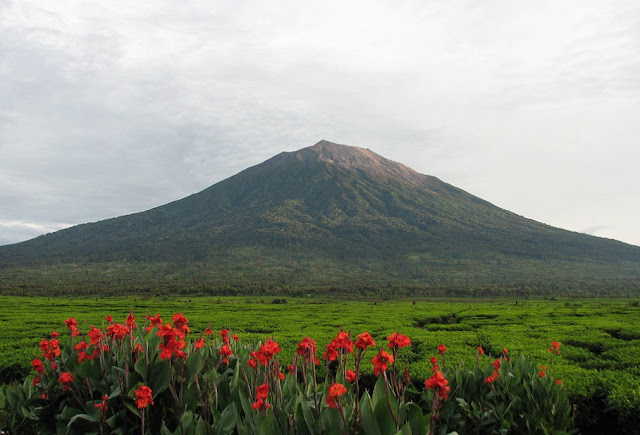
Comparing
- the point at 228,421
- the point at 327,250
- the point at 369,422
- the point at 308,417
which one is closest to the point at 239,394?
the point at 228,421

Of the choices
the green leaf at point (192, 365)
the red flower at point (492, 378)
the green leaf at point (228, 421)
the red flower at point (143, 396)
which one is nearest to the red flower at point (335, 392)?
the green leaf at point (228, 421)

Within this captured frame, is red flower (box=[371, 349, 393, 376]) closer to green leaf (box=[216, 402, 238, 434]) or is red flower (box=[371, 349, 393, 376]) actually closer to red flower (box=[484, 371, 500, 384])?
green leaf (box=[216, 402, 238, 434])

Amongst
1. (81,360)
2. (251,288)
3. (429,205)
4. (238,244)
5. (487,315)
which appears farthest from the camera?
(429,205)

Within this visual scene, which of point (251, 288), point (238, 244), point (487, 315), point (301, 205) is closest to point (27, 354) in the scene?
point (487, 315)

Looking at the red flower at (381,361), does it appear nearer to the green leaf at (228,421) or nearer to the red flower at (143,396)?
the green leaf at (228,421)

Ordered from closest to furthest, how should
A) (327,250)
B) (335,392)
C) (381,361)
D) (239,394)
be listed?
(335,392)
(381,361)
(239,394)
(327,250)

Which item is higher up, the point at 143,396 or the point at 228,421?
the point at 143,396

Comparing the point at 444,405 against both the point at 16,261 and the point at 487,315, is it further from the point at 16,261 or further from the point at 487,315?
the point at 16,261

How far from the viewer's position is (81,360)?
14.0ft

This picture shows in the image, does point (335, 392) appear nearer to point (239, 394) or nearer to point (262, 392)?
point (262, 392)

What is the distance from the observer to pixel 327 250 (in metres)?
136

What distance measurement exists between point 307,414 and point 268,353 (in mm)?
617

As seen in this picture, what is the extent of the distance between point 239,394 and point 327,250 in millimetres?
132654

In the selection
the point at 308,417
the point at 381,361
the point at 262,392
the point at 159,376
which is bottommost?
the point at 308,417
